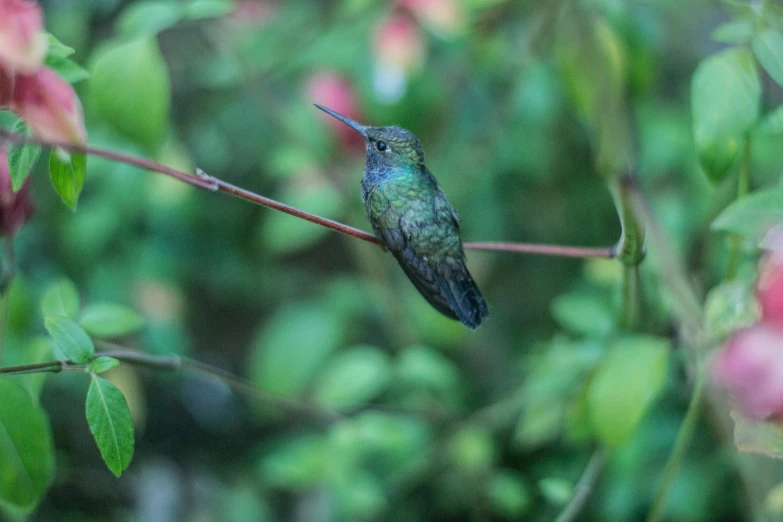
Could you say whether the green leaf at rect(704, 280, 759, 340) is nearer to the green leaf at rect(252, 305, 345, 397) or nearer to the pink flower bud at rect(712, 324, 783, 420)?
the pink flower bud at rect(712, 324, 783, 420)

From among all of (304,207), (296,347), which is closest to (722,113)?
(304,207)

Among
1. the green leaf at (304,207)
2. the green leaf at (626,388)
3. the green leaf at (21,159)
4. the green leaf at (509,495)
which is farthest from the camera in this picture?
the green leaf at (304,207)

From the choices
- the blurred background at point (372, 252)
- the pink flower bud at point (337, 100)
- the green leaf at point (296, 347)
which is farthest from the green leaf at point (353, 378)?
the pink flower bud at point (337, 100)

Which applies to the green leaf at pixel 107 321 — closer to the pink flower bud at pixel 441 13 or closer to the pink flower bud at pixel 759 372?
the pink flower bud at pixel 759 372

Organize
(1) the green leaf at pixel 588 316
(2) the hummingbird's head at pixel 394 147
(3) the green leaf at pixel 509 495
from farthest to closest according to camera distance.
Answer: (3) the green leaf at pixel 509 495 < (1) the green leaf at pixel 588 316 < (2) the hummingbird's head at pixel 394 147

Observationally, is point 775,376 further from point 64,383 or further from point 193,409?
point 193,409

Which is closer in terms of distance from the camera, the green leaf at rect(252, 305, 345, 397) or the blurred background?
the blurred background

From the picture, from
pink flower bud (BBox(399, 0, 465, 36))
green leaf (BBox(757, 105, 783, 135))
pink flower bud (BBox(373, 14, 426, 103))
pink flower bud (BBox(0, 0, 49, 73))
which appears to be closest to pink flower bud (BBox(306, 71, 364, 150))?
pink flower bud (BBox(373, 14, 426, 103))
